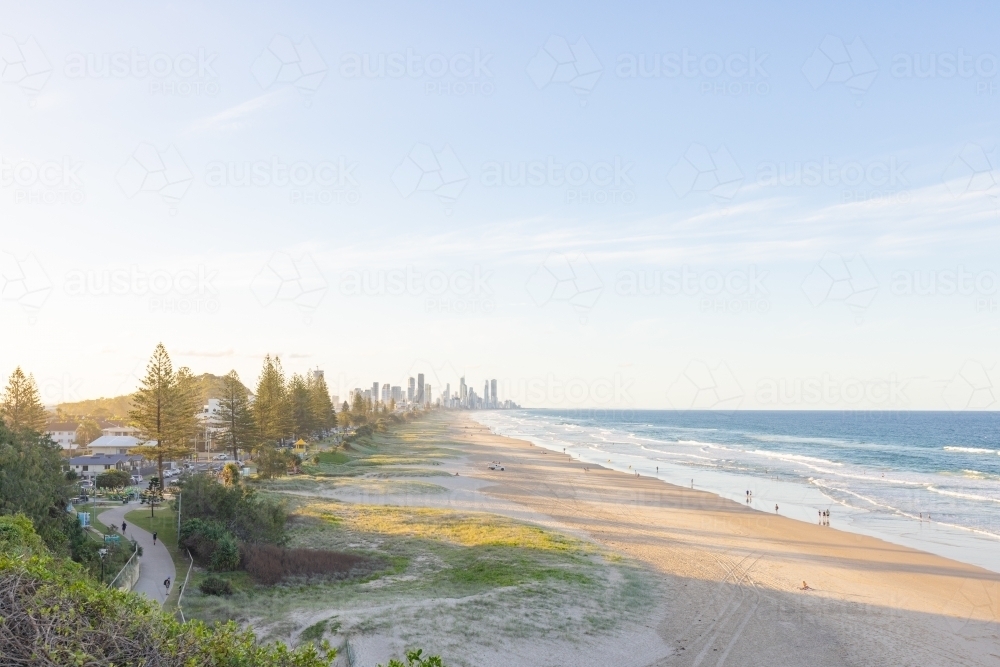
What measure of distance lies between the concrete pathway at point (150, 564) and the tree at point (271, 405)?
34932 mm

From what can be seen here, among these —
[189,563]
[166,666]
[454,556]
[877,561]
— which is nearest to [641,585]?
[454,556]

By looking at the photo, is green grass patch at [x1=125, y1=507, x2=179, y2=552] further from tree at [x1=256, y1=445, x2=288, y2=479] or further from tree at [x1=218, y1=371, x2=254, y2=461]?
tree at [x1=218, y1=371, x2=254, y2=461]

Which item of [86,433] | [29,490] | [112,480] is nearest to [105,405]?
[86,433]

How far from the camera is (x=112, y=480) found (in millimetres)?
40875

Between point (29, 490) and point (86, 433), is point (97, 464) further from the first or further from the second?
point (29, 490)

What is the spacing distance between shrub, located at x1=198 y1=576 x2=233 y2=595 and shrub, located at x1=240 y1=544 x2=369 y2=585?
5.40ft

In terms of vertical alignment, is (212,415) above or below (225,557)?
above

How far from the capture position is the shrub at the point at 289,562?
21.2 m

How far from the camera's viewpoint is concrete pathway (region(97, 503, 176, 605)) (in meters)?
18.4

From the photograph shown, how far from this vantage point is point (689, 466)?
210 ft

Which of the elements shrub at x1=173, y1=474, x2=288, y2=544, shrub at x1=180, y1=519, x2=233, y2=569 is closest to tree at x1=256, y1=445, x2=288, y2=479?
shrub at x1=173, y1=474, x2=288, y2=544

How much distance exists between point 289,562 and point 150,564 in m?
4.42

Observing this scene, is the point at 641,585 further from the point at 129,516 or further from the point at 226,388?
the point at 226,388

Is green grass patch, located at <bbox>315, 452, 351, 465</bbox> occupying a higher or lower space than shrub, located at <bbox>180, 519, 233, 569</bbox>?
lower
